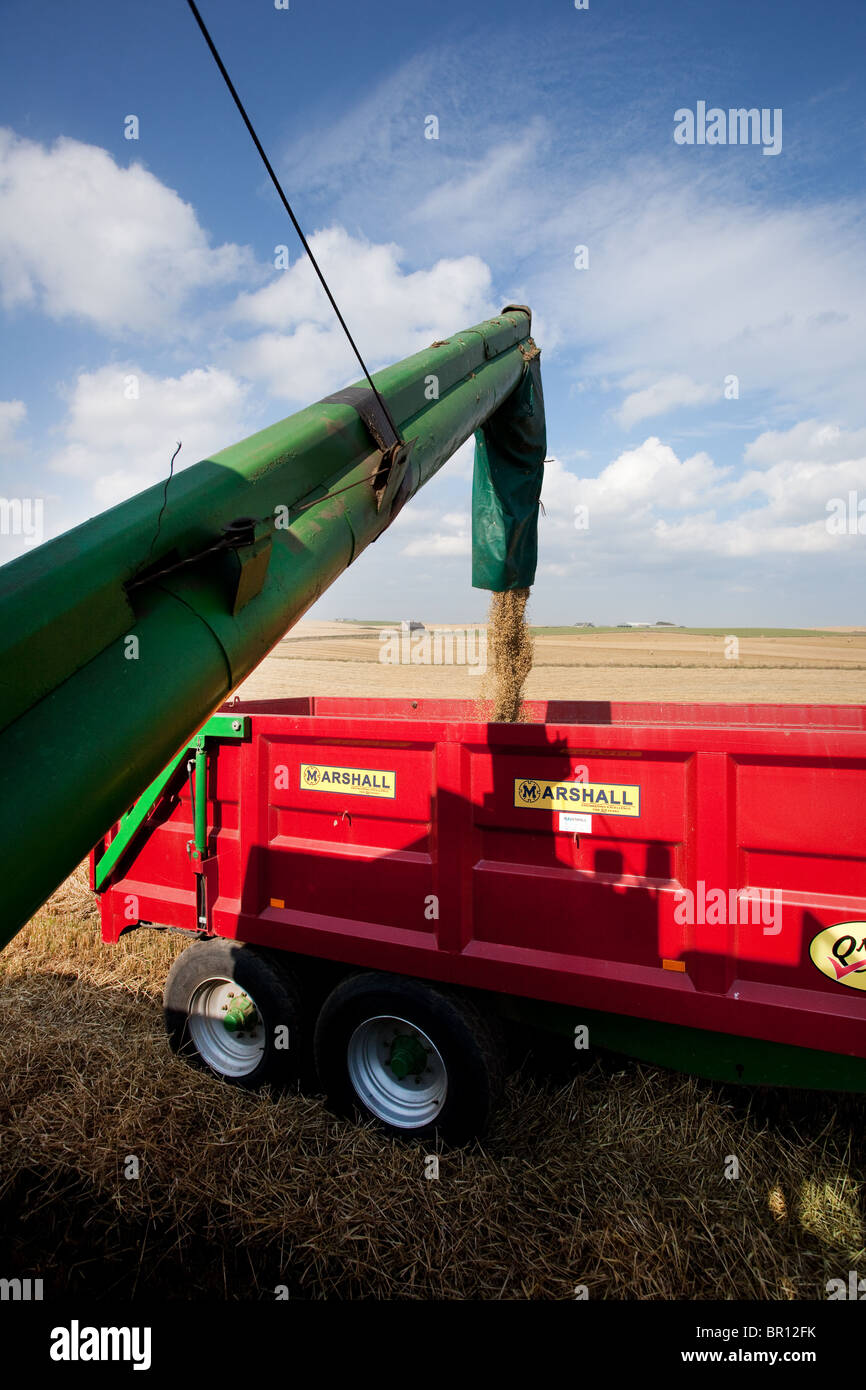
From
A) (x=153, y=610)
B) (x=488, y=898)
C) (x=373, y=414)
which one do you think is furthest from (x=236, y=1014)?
(x=373, y=414)

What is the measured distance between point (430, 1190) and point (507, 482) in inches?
150

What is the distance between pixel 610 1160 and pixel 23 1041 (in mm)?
2985

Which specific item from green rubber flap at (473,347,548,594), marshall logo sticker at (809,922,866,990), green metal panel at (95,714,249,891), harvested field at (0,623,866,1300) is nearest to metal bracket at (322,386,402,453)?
green metal panel at (95,714,249,891)

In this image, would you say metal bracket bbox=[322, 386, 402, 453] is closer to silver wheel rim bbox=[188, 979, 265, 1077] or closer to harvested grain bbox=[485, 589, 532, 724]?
silver wheel rim bbox=[188, 979, 265, 1077]

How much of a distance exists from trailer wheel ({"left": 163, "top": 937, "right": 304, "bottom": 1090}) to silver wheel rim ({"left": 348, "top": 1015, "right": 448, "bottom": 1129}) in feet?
1.19

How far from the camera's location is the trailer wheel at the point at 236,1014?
3.45 m

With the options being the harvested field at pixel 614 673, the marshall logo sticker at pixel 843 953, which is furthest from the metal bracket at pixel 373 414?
the harvested field at pixel 614 673

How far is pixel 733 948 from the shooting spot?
2600 mm

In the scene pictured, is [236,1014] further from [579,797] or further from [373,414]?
[373,414]

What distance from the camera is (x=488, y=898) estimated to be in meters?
3.00

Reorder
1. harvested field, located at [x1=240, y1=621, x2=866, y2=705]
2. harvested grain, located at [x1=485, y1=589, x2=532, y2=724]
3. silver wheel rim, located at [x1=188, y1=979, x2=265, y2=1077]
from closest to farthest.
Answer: silver wheel rim, located at [x1=188, y1=979, x2=265, y2=1077]
harvested grain, located at [x1=485, y1=589, x2=532, y2=724]
harvested field, located at [x1=240, y1=621, x2=866, y2=705]

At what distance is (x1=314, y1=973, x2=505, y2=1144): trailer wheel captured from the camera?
2990 millimetres

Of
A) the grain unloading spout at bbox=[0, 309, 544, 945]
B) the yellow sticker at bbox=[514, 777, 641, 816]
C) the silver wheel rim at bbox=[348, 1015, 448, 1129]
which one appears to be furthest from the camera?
the silver wheel rim at bbox=[348, 1015, 448, 1129]
